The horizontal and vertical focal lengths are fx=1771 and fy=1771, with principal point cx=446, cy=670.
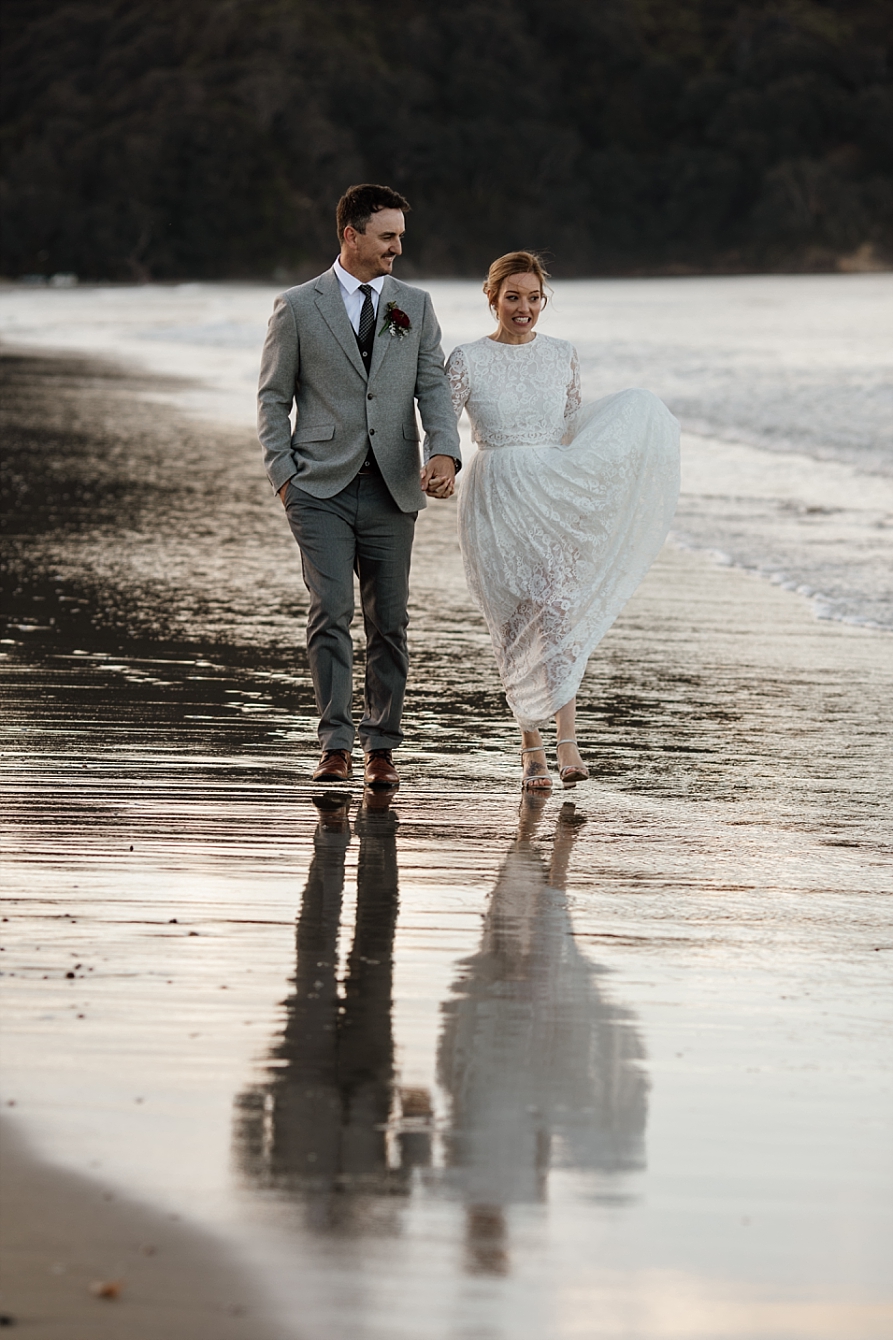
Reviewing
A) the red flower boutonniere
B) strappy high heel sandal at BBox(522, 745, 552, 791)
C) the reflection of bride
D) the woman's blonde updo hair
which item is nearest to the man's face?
the red flower boutonniere

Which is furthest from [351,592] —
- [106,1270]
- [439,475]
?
[106,1270]

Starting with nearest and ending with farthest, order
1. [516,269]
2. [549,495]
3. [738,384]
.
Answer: [516,269] → [549,495] → [738,384]

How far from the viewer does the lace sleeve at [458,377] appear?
18.5 ft

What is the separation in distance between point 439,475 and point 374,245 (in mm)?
727

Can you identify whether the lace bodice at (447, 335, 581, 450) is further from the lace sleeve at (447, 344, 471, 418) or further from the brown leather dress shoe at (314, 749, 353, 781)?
the brown leather dress shoe at (314, 749, 353, 781)

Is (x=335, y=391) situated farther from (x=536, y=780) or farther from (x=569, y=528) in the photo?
(x=536, y=780)

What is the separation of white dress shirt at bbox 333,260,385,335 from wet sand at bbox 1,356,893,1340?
1.45 metres

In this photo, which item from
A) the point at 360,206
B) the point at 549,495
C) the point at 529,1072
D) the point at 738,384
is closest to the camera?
the point at 529,1072

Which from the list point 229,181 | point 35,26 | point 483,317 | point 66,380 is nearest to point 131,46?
point 35,26

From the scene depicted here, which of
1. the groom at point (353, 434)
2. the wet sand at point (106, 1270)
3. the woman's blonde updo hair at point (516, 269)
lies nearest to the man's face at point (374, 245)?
the groom at point (353, 434)

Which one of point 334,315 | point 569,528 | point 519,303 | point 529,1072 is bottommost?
point 529,1072

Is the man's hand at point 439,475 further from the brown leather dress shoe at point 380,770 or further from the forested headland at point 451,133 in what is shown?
the forested headland at point 451,133

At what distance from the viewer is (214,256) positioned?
106 meters

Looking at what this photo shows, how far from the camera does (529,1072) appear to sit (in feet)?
Answer: 10.7
